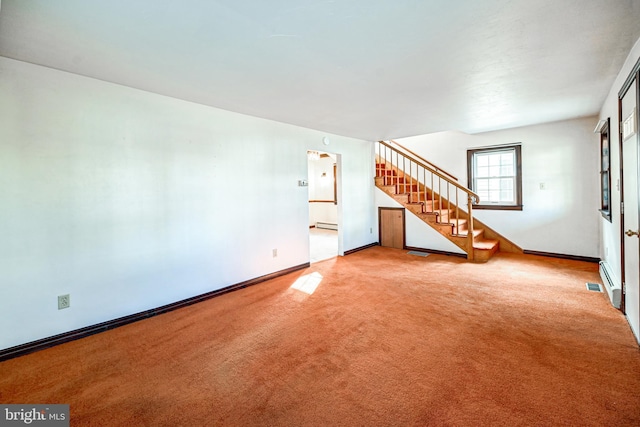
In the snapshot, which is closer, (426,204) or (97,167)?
(97,167)

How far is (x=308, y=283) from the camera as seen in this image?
4.04m

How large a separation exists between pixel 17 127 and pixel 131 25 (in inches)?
56.3

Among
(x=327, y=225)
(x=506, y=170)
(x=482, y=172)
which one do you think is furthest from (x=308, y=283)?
(x=327, y=225)

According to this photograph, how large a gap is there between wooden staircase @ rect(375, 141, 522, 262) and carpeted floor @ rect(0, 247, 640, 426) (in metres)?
1.84

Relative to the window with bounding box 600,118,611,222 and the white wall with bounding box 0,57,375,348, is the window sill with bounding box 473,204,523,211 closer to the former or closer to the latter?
the window with bounding box 600,118,611,222

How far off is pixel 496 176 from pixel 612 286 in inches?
122

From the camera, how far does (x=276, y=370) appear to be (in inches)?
82.4

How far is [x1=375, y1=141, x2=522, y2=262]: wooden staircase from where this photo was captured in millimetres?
5254

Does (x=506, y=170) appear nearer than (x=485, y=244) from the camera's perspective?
No

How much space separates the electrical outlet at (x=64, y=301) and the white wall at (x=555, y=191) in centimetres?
560

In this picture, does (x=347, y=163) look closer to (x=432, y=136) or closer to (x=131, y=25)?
(x=432, y=136)

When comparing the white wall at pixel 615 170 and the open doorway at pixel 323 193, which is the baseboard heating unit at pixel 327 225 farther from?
the white wall at pixel 615 170

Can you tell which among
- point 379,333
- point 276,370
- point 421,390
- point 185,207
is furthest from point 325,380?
point 185,207

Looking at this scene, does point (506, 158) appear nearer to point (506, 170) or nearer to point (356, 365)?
point (506, 170)
